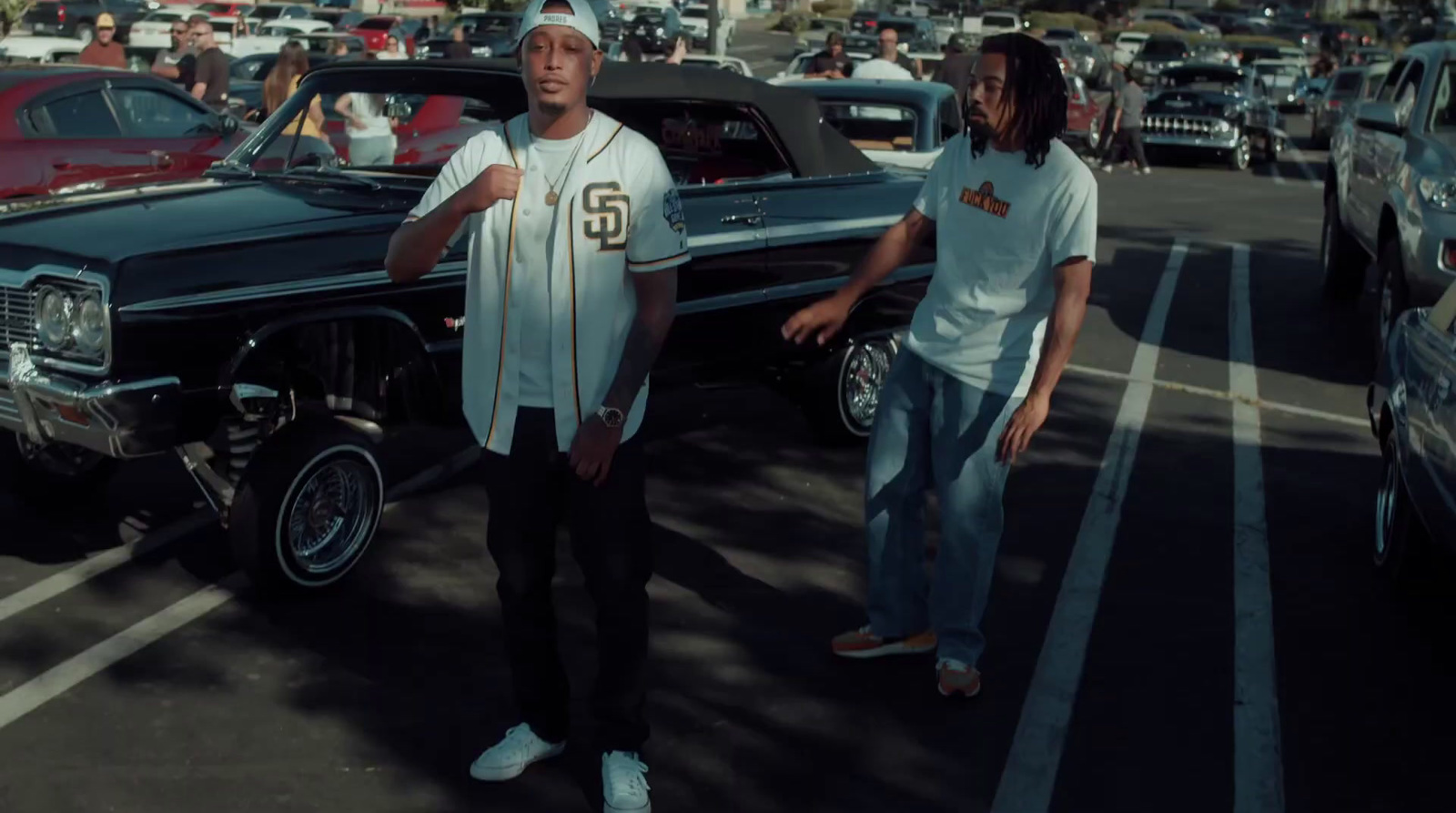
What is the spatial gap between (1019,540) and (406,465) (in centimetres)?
278

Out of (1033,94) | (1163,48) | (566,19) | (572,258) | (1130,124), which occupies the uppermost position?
(566,19)

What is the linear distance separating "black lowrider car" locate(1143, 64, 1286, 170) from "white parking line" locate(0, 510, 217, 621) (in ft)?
73.5

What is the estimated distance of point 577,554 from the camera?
4.30 meters

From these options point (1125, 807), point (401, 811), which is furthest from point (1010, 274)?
point (401, 811)

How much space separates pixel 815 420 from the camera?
27.3 feet

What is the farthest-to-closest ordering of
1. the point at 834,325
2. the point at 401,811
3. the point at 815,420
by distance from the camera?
the point at 815,420
the point at 834,325
the point at 401,811

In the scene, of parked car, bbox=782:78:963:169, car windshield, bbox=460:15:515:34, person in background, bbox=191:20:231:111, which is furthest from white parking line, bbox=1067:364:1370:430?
car windshield, bbox=460:15:515:34

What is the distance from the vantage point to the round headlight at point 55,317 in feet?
18.4

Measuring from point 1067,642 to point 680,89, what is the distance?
9.60 ft

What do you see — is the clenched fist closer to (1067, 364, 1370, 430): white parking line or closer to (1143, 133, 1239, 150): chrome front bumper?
(1067, 364, 1370, 430): white parking line

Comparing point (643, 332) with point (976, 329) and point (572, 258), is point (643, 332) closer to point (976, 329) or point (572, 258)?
point (572, 258)

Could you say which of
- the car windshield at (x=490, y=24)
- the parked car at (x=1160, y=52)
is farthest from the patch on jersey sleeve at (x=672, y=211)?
the parked car at (x=1160, y=52)

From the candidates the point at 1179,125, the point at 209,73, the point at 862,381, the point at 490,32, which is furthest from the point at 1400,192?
the point at 490,32

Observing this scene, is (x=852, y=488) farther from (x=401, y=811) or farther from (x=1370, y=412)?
(x=401, y=811)
